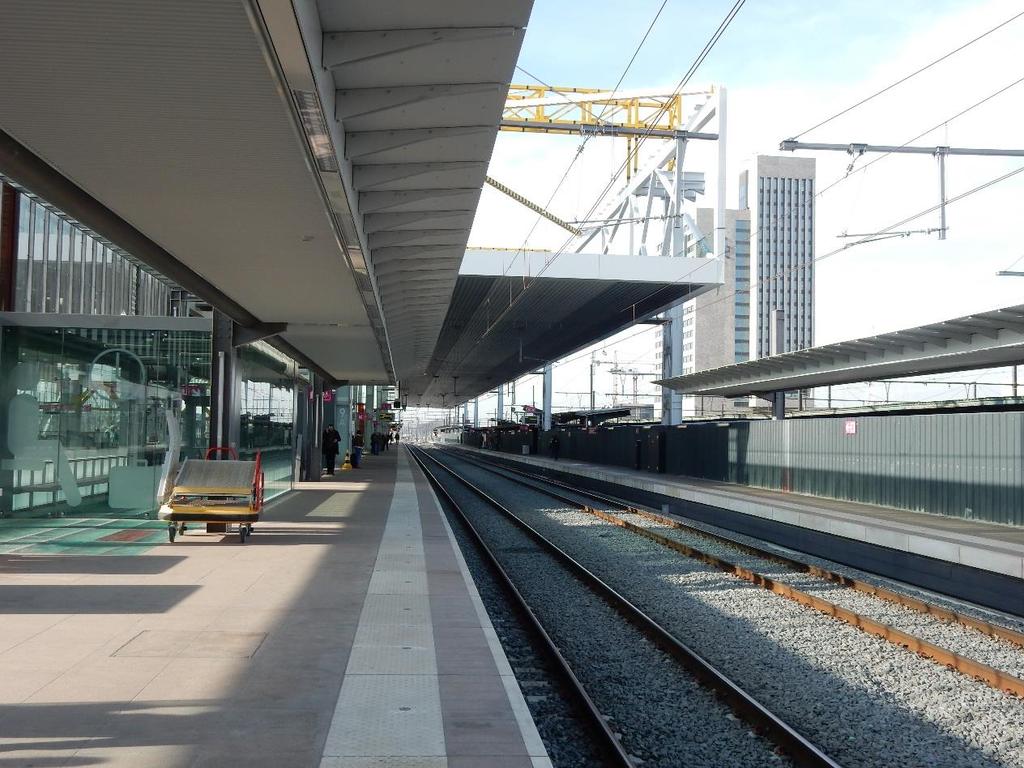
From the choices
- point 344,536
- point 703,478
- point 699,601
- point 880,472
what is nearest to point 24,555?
point 344,536

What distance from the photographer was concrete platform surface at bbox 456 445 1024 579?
503 inches

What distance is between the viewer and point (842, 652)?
855 centimetres

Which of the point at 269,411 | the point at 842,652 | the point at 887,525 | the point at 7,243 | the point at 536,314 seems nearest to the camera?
the point at 842,652

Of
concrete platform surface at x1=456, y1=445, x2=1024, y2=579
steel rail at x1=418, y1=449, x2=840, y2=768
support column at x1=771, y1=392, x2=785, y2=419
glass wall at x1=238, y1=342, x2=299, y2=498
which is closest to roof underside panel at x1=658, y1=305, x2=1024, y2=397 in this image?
support column at x1=771, y1=392, x2=785, y2=419

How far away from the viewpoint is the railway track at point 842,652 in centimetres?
621

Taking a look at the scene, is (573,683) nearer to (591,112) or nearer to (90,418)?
(90,418)

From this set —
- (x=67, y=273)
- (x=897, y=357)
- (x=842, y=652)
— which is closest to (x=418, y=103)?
(x=842, y=652)

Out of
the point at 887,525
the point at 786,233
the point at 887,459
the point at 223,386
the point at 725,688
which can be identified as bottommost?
the point at 725,688

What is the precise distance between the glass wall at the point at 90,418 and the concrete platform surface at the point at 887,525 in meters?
10.9

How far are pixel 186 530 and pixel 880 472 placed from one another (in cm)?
1396

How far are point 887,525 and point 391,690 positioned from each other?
11867 mm

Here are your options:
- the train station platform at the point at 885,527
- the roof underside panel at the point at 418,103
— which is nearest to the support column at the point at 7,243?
the roof underside panel at the point at 418,103

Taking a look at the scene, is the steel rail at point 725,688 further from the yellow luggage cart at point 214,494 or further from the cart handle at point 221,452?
the cart handle at point 221,452

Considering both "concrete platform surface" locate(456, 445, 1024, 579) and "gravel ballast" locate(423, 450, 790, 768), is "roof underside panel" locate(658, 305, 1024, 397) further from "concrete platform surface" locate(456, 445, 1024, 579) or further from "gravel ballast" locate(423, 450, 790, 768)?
"gravel ballast" locate(423, 450, 790, 768)
